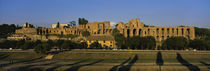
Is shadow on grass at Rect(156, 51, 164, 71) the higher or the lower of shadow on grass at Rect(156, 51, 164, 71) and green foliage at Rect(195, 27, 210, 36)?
the lower

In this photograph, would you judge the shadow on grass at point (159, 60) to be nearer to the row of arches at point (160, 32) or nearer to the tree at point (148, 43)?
the tree at point (148, 43)

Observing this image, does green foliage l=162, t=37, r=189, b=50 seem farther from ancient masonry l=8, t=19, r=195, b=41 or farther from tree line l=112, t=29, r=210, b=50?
ancient masonry l=8, t=19, r=195, b=41

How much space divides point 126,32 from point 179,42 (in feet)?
100

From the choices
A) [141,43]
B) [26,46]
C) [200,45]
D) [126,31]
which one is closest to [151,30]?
[126,31]

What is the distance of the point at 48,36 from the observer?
91.9 metres

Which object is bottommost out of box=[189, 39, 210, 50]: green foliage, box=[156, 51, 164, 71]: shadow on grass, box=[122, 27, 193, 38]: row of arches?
box=[156, 51, 164, 71]: shadow on grass

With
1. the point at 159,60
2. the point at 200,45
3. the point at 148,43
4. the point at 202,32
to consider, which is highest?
the point at 202,32

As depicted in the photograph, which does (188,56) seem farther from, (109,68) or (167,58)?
(109,68)

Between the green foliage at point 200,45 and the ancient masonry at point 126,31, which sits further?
the ancient masonry at point 126,31

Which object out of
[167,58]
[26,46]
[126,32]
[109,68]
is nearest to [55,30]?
[126,32]

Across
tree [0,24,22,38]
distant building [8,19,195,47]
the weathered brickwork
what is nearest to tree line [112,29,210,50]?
distant building [8,19,195,47]

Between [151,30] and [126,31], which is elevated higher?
Answer: [151,30]

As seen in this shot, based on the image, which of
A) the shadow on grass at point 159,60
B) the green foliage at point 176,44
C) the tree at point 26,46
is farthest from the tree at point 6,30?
the shadow on grass at point 159,60

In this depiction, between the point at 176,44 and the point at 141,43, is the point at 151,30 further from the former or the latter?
the point at 176,44
